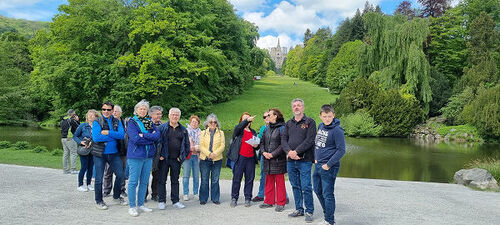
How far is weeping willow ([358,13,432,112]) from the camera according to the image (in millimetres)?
28969

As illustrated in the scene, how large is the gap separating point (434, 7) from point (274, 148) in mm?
44007

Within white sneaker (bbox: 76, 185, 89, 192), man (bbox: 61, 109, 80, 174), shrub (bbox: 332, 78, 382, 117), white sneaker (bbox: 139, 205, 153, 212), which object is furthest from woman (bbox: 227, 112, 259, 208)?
shrub (bbox: 332, 78, 382, 117)

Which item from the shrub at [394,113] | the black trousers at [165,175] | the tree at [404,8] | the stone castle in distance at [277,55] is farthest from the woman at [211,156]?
the stone castle in distance at [277,55]

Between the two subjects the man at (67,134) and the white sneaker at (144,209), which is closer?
the white sneaker at (144,209)

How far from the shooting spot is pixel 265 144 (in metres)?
6.15

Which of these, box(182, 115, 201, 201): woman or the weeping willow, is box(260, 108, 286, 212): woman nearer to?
box(182, 115, 201, 201): woman

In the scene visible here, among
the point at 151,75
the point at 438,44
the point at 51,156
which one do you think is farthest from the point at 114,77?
the point at 438,44

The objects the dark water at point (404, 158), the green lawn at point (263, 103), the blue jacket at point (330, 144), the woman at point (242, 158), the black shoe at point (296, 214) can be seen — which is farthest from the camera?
the green lawn at point (263, 103)

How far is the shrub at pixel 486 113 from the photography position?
24.6 meters

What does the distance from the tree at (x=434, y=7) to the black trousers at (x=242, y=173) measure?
140ft

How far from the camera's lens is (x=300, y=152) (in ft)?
17.9

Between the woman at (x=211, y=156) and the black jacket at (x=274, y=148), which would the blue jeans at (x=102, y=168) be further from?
the black jacket at (x=274, y=148)

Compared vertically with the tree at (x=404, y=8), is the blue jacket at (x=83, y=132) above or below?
below

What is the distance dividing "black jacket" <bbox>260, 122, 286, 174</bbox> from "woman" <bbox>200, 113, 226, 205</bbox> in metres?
0.91
